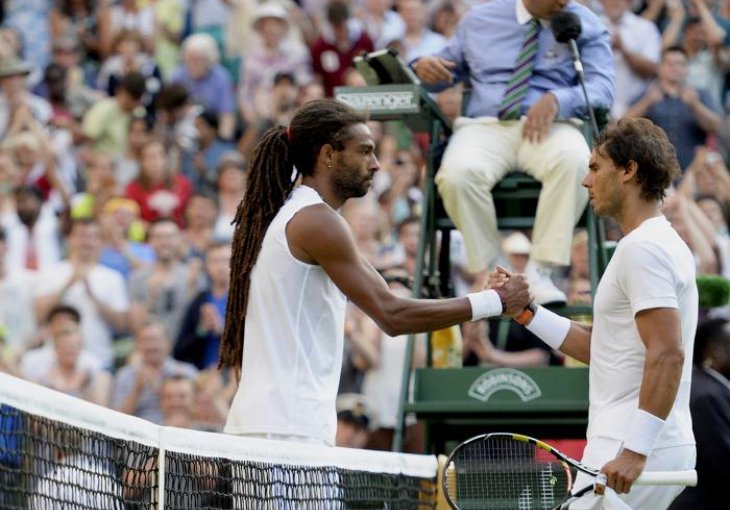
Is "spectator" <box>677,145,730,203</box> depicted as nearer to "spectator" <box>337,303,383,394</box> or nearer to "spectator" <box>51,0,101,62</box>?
"spectator" <box>337,303,383,394</box>

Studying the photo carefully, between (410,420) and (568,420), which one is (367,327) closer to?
(410,420)

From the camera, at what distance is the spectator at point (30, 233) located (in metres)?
12.9

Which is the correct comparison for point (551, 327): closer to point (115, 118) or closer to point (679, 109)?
point (679, 109)

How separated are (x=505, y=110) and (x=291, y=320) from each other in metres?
2.66

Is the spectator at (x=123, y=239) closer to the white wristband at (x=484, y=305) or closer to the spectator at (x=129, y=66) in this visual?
the spectator at (x=129, y=66)

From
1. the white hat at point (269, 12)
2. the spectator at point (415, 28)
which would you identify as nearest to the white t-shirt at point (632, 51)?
the spectator at point (415, 28)

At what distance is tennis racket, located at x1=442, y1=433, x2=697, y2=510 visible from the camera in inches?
211

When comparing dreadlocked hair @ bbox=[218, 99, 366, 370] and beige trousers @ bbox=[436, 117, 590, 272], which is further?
beige trousers @ bbox=[436, 117, 590, 272]

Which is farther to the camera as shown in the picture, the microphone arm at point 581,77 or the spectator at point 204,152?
the spectator at point 204,152

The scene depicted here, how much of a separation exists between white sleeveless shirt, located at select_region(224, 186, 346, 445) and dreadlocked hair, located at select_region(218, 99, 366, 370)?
8 centimetres

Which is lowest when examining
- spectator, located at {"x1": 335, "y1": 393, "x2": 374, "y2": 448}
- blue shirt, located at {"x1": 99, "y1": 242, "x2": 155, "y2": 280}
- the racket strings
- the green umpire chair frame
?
blue shirt, located at {"x1": 99, "y1": 242, "x2": 155, "y2": 280}

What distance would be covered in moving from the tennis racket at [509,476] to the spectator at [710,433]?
1186mm

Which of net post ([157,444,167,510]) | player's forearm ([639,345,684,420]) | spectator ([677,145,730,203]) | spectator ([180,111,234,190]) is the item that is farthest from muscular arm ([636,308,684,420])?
spectator ([180,111,234,190])

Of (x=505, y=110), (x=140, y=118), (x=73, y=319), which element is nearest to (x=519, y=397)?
(x=505, y=110)
